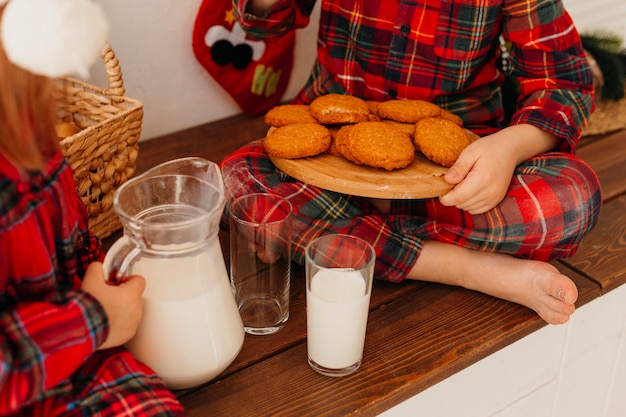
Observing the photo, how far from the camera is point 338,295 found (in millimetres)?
792

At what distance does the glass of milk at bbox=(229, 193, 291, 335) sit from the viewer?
862mm

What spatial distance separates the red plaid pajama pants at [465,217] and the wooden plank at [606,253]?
8 centimetres

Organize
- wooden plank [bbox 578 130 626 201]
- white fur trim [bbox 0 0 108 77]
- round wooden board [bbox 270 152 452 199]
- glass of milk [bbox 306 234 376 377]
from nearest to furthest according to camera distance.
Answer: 1. white fur trim [bbox 0 0 108 77]
2. glass of milk [bbox 306 234 376 377]
3. round wooden board [bbox 270 152 452 199]
4. wooden plank [bbox 578 130 626 201]

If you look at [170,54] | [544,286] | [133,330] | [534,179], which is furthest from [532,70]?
[133,330]

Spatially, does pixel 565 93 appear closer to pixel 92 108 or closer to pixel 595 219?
pixel 595 219

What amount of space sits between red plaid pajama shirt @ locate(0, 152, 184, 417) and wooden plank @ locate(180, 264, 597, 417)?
0.14 m

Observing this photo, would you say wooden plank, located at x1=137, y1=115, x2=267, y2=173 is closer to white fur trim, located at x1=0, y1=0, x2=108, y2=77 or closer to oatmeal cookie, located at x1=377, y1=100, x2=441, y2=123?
oatmeal cookie, located at x1=377, y1=100, x2=441, y2=123

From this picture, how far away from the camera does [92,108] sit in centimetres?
112

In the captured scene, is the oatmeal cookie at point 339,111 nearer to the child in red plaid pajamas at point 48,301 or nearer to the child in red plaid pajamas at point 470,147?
the child in red plaid pajamas at point 470,147

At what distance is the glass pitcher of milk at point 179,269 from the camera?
0.70 metres

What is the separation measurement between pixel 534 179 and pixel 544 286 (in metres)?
0.17

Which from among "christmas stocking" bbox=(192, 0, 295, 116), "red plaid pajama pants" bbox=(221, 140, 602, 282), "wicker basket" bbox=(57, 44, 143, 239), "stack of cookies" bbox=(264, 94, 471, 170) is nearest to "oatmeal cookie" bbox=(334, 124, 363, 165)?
"stack of cookies" bbox=(264, 94, 471, 170)

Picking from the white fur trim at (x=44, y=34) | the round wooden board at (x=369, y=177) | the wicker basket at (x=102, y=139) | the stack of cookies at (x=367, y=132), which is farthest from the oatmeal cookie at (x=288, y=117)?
the white fur trim at (x=44, y=34)

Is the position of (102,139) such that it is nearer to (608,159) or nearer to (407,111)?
(407,111)
